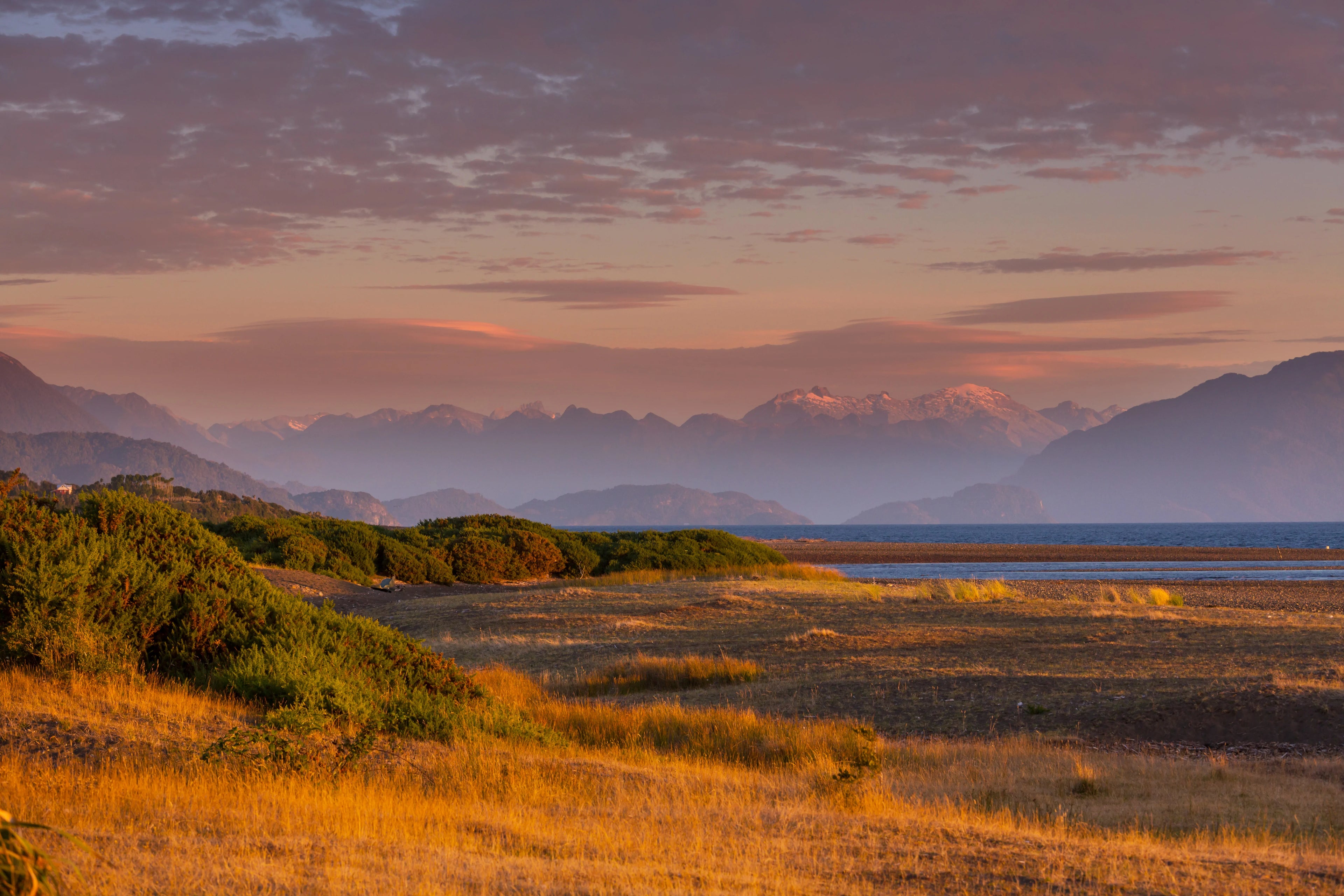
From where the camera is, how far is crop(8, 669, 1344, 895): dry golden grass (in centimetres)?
648

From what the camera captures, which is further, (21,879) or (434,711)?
(434,711)

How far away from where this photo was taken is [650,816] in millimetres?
8391

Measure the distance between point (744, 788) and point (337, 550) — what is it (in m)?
36.3

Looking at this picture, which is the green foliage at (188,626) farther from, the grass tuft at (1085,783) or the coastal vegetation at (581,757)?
the grass tuft at (1085,783)

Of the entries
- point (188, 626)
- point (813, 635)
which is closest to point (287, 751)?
point (188, 626)

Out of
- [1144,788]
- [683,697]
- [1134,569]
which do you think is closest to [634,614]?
[683,697]

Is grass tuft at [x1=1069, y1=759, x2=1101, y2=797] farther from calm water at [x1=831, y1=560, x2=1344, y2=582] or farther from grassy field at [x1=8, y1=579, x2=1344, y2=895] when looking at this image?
calm water at [x1=831, y1=560, x2=1344, y2=582]

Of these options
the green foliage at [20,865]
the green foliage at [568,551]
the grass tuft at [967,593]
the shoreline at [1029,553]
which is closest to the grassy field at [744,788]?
the green foliage at [20,865]

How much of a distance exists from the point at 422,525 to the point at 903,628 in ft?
110

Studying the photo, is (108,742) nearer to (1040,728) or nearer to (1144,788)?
(1144,788)

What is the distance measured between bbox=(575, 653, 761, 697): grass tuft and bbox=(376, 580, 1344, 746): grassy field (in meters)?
0.63

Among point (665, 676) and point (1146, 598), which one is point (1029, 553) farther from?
point (665, 676)

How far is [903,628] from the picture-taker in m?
24.3

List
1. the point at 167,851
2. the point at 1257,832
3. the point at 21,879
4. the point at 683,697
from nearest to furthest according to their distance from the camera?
1. the point at 21,879
2. the point at 167,851
3. the point at 1257,832
4. the point at 683,697
